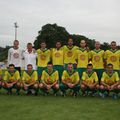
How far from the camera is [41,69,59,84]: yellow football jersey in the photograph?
10898 millimetres

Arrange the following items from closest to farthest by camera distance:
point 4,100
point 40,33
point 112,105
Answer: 1. point 112,105
2. point 4,100
3. point 40,33

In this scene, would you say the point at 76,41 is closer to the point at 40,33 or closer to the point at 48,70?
the point at 40,33

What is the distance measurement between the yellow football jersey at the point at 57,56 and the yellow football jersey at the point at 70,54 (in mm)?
132

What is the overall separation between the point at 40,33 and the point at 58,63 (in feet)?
133

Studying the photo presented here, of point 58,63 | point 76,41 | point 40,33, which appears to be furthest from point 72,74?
point 76,41

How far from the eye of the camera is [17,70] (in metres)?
11.4

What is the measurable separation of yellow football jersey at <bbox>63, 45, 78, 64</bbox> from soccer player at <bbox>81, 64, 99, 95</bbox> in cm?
72

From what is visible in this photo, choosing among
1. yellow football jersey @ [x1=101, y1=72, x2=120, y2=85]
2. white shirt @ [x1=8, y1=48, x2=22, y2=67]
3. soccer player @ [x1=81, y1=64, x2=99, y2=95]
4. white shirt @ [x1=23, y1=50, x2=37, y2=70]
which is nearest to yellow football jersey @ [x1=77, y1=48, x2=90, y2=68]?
soccer player @ [x1=81, y1=64, x2=99, y2=95]

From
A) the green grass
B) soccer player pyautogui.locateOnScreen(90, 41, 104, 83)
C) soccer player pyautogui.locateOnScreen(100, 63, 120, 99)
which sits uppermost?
soccer player pyautogui.locateOnScreen(90, 41, 104, 83)

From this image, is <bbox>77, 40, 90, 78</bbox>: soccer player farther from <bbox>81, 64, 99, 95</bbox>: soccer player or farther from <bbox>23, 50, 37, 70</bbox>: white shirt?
<bbox>23, 50, 37, 70</bbox>: white shirt

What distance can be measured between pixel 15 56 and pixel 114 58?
3.19 m

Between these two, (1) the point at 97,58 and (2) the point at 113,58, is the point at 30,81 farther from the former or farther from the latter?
(2) the point at 113,58

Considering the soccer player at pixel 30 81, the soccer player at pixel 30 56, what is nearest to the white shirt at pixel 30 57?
the soccer player at pixel 30 56

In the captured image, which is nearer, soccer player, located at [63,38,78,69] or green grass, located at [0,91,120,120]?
green grass, located at [0,91,120,120]
